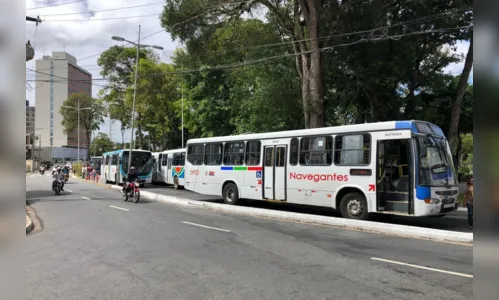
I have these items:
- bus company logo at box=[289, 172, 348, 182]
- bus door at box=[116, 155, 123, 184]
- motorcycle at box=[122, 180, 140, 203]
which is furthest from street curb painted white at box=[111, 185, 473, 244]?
bus door at box=[116, 155, 123, 184]

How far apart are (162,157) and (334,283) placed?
27916mm

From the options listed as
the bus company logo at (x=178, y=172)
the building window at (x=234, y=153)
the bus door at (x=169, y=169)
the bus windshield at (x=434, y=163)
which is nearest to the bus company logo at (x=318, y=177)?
the bus windshield at (x=434, y=163)

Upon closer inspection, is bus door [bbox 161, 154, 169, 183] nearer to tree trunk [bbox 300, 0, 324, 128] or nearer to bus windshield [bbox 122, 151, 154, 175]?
bus windshield [bbox 122, 151, 154, 175]

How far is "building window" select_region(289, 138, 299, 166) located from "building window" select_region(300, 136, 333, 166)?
0.25 m

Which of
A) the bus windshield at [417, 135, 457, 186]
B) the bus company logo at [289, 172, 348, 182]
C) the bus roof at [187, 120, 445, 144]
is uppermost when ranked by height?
the bus roof at [187, 120, 445, 144]

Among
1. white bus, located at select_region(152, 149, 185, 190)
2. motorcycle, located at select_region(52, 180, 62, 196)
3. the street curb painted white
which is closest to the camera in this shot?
the street curb painted white

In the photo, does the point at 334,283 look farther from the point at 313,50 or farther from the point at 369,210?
the point at 313,50

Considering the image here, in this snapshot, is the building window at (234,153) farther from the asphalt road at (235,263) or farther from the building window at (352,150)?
the asphalt road at (235,263)

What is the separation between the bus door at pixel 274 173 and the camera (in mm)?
14680

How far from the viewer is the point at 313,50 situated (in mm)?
17688

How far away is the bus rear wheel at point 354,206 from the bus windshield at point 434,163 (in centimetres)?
192

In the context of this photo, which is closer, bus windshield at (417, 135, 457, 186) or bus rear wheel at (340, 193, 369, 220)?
bus windshield at (417, 135, 457, 186)

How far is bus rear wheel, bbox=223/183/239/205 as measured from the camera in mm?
16827
